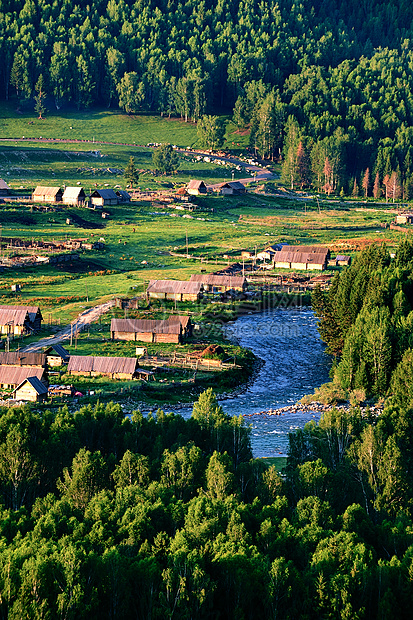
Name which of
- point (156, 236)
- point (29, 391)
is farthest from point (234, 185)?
point (29, 391)

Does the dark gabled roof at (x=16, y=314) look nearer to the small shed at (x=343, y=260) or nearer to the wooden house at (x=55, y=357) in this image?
the wooden house at (x=55, y=357)

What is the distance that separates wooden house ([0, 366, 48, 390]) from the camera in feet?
248

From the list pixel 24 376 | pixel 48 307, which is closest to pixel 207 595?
pixel 24 376

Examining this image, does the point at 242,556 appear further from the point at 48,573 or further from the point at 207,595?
the point at 48,573

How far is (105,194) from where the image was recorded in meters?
165

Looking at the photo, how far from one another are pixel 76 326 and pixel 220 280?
26103 millimetres

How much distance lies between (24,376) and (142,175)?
12728 cm

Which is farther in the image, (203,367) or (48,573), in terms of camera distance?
(203,367)

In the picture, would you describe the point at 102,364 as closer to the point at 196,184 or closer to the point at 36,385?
the point at 36,385

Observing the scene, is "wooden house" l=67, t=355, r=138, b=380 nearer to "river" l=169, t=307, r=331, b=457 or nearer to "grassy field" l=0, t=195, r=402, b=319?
"river" l=169, t=307, r=331, b=457

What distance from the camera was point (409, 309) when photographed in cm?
8700

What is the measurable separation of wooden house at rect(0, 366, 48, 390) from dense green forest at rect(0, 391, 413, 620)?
43.2ft

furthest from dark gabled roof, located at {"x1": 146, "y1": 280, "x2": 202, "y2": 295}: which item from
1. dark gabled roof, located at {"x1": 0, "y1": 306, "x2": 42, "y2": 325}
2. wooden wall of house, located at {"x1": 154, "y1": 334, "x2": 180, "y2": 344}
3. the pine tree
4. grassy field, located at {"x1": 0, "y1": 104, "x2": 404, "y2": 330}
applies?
the pine tree

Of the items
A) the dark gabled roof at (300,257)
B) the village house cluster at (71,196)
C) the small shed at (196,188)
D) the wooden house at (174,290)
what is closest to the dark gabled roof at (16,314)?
the wooden house at (174,290)
